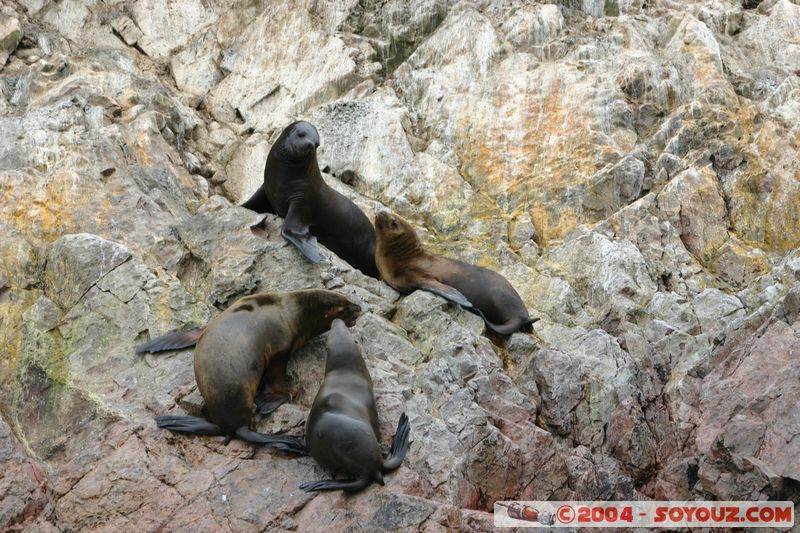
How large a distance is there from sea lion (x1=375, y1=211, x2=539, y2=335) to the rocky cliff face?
365 millimetres

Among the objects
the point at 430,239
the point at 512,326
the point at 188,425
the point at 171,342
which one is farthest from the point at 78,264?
the point at 430,239

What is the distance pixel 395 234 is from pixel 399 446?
12.9ft

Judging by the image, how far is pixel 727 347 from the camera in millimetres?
9000

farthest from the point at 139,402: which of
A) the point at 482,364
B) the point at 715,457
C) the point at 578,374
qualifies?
the point at 715,457

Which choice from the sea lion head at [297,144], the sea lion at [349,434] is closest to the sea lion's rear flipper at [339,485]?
the sea lion at [349,434]

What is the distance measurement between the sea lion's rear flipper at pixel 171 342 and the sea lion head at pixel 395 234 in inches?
122

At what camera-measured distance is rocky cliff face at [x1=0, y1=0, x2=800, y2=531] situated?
24.3ft

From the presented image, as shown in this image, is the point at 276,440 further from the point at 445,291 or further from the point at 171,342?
the point at 445,291

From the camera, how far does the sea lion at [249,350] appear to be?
750 cm

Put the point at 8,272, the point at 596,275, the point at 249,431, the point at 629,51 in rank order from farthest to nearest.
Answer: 1. the point at 629,51
2. the point at 596,275
3. the point at 8,272
4. the point at 249,431

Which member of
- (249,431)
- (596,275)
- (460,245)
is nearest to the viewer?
(249,431)

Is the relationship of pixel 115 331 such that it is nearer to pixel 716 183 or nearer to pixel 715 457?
pixel 715 457

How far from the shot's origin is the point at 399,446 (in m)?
7.29

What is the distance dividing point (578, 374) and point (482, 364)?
0.99 m
